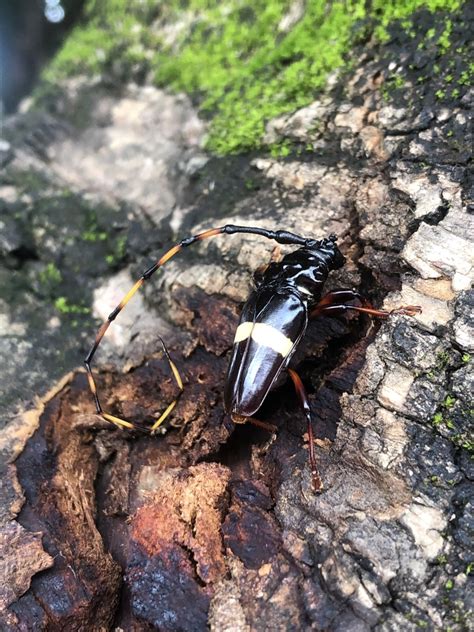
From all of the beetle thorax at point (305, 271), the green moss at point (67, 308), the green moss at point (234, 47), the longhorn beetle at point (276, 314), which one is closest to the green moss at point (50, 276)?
the green moss at point (67, 308)

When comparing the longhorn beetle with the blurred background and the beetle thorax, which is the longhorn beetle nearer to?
the beetle thorax

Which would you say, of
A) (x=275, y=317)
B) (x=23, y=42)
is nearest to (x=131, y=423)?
(x=275, y=317)

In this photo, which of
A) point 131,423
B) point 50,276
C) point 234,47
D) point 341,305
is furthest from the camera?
point 234,47

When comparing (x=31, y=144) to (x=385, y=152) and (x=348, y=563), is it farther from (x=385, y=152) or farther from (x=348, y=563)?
(x=348, y=563)

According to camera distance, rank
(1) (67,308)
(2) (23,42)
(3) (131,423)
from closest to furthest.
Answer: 1. (3) (131,423)
2. (1) (67,308)
3. (2) (23,42)

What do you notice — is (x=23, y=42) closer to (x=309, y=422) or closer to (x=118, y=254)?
(x=118, y=254)
